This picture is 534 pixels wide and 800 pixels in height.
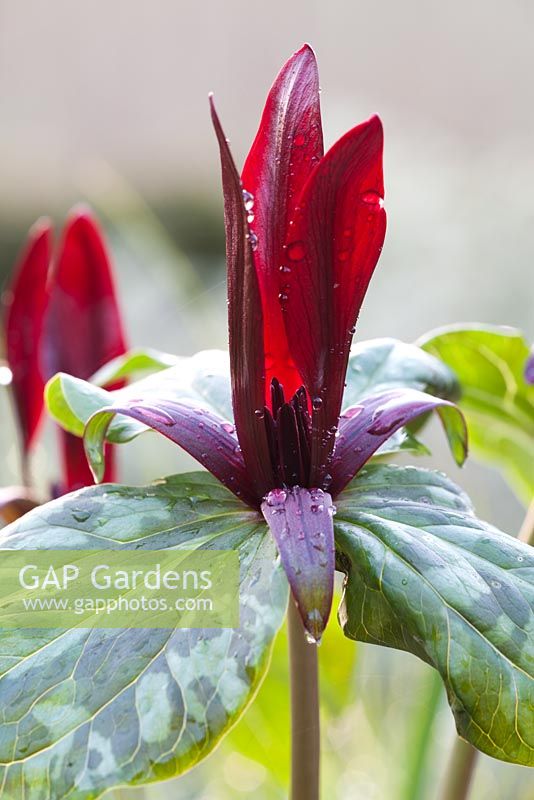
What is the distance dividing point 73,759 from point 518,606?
0.34 ft

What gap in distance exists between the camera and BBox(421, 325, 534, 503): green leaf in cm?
35

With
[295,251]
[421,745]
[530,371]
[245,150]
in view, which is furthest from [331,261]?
[245,150]

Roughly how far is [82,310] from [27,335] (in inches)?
1.0

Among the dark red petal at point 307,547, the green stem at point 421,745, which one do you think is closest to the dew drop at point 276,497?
the dark red petal at point 307,547

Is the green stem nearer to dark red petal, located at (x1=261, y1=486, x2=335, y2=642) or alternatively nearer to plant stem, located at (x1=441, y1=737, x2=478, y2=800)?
plant stem, located at (x1=441, y1=737, x2=478, y2=800)

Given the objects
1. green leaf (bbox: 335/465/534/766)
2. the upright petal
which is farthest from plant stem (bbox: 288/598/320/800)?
the upright petal

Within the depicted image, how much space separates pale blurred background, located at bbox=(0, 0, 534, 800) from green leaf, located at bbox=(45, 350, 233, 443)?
24cm

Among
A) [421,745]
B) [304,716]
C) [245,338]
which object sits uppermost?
[245,338]

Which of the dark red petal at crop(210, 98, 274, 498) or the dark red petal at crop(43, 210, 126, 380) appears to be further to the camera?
the dark red petal at crop(43, 210, 126, 380)

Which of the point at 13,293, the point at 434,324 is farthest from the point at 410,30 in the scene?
the point at 13,293

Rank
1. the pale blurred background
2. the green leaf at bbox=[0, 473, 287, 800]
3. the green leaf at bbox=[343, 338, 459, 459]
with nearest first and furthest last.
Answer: the green leaf at bbox=[0, 473, 287, 800] → the green leaf at bbox=[343, 338, 459, 459] → the pale blurred background

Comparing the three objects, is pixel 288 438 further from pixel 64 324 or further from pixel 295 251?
pixel 64 324

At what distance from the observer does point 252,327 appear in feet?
0.70

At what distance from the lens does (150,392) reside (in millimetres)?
254
